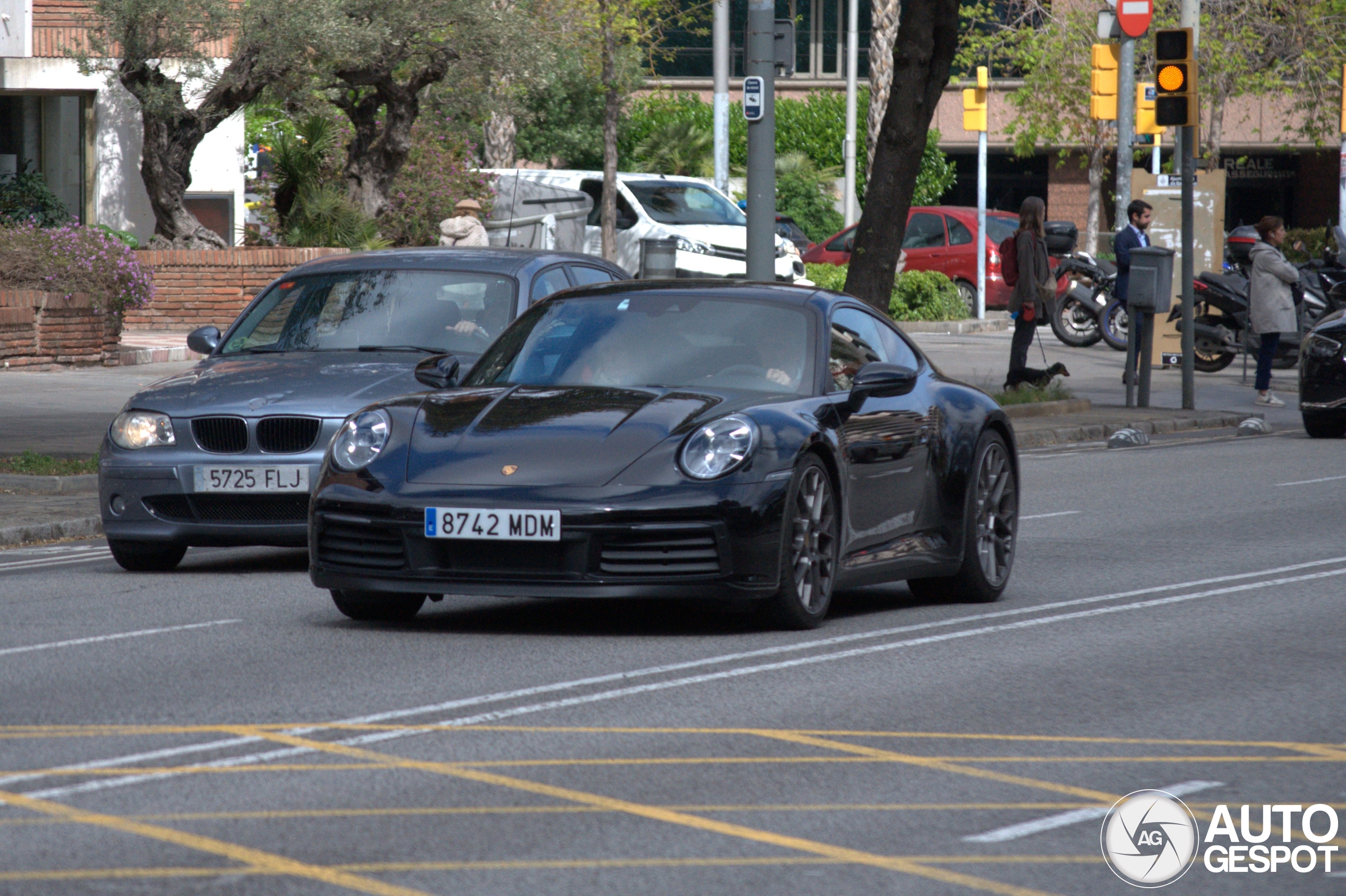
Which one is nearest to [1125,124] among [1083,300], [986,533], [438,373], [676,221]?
[1083,300]

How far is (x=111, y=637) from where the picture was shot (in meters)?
8.02

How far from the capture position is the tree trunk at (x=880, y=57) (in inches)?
1731

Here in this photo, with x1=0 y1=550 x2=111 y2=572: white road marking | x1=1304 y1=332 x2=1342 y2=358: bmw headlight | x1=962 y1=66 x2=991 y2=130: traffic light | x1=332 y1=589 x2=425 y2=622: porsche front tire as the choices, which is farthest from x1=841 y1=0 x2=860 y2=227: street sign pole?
x1=332 y1=589 x2=425 y2=622: porsche front tire

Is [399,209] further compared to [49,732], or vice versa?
[399,209]

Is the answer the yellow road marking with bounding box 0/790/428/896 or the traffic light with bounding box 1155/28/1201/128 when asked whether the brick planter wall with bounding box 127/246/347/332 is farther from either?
the yellow road marking with bounding box 0/790/428/896

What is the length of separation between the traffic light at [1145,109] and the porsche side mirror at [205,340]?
2322 cm

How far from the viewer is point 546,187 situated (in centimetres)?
3103

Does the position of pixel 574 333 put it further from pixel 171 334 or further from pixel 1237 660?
pixel 171 334

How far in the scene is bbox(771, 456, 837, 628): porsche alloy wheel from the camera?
7789 mm

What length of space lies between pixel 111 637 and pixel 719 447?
240cm

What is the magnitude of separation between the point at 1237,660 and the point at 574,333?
292 cm

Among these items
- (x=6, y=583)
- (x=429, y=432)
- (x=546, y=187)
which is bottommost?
(x=6, y=583)

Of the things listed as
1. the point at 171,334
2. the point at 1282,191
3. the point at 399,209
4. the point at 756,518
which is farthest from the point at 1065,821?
the point at 1282,191

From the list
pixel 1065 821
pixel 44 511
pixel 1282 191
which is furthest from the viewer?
pixel 1282 191
